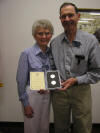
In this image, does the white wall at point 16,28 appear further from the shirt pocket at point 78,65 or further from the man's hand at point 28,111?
the shirt pocket at point 78,65

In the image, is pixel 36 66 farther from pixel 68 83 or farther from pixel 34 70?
pixel 68 83

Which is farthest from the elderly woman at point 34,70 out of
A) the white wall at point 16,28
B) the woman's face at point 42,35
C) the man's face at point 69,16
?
the white wall at point 16,28

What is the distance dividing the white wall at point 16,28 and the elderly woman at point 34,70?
85 cm

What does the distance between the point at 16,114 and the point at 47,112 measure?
1.12 metres

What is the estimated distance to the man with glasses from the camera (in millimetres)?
1235

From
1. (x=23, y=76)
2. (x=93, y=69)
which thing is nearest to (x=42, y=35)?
(x=23, y=76)

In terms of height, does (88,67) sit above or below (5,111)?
above

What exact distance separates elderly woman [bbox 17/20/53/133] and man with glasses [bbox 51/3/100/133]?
0.33 ft

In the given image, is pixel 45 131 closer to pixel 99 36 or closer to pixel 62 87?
pixel 62 87

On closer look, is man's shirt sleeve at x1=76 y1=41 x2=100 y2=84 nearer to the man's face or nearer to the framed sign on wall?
the man's face

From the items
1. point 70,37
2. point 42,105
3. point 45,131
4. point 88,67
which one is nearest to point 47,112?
point 42,105

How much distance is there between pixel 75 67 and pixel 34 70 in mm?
388

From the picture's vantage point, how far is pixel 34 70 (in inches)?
54.0

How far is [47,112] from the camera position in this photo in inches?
57.5
